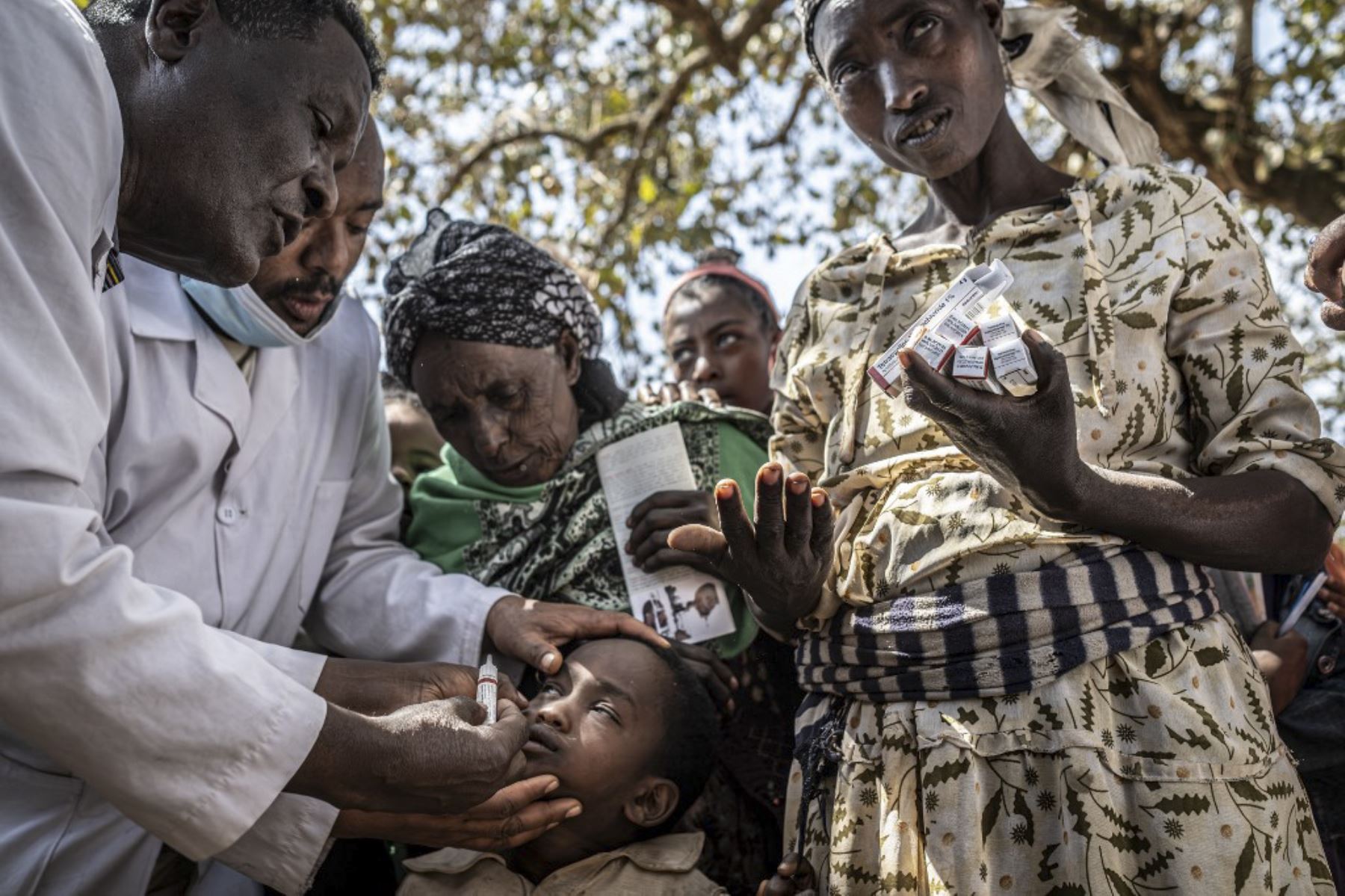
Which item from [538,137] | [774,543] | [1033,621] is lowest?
[1033,621]

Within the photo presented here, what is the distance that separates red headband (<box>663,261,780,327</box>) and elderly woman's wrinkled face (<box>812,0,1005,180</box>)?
81.7 inches

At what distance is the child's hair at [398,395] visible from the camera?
15.2 feet

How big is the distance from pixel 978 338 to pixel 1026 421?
0.16m

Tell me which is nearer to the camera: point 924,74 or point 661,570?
point 924,74

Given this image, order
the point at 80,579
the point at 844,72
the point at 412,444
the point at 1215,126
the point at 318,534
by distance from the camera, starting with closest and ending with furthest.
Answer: the point at 80,579
the point at 844,72
the point at 318,534
the point at 412,444
the point at 1215,126

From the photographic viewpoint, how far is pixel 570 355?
139 inches

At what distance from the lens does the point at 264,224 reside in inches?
89.2

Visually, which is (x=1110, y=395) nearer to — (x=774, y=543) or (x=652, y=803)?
(x=774, y=543)

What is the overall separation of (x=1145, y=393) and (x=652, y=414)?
4.81 feet

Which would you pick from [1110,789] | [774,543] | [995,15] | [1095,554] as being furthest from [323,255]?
[1110,789]

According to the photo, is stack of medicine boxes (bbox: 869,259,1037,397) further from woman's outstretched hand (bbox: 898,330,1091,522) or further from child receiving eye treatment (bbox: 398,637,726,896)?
child receiving eye treatment (bbox: 398,637,726,896)

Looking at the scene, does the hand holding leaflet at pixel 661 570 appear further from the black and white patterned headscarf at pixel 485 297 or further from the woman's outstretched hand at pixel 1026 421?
the woman's outstretched hand at pixel 1026 421

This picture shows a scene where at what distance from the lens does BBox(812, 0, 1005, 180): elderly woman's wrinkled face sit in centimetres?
256

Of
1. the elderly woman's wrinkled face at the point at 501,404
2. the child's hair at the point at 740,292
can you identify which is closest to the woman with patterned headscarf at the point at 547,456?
the elderly woman's wrinkled face at the point at 501,404
